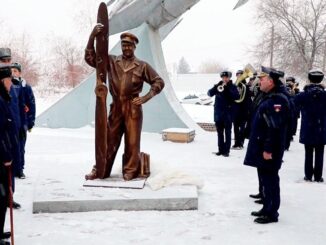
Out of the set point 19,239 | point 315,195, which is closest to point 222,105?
point 315,195

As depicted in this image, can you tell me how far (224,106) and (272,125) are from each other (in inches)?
168

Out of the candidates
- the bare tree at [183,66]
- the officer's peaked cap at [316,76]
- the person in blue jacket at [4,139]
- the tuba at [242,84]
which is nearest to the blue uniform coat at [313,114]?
the officer's peaked cap at [316,76]

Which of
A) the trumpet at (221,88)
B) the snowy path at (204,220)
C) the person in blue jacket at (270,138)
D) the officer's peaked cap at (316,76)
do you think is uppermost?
the officer's peaked cap at (316,76)

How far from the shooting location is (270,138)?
4570mm

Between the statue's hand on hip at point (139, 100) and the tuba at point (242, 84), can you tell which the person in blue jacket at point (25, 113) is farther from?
the tuba at point (242, 84)

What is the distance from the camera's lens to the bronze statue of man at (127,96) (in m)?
5.71

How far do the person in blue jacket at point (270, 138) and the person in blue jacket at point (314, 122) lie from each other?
2003 millimetres

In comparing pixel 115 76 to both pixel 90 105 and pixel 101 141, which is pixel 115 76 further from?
pixel 90 105

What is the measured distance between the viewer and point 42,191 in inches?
214

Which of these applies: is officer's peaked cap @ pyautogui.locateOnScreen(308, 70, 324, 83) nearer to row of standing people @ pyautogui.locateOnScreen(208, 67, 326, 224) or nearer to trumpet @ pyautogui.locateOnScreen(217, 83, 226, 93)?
row of standing people @ pyautogui.locateOnScreen(208, 67, 326, 224)

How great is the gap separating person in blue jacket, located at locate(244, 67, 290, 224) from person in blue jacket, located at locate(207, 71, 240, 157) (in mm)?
3880

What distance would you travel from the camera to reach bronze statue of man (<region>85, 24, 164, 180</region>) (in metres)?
5.71

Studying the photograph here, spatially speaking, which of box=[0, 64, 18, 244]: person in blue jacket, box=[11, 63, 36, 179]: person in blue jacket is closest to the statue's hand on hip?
box=[11, 63, 36, 179]: person in blue jacket

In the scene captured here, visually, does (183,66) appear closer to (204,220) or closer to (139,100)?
(139,100)
